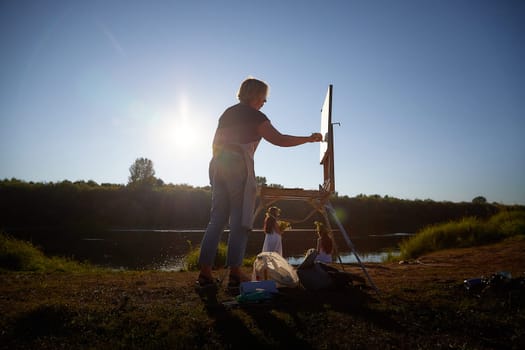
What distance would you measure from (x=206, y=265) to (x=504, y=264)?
524 centimetres

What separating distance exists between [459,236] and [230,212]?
1040 cm

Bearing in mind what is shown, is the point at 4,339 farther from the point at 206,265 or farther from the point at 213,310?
the point at 206,265

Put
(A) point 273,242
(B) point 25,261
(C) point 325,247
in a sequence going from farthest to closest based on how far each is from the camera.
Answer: (B) point 25,261
(A) point 273,242
(C) point 325,247

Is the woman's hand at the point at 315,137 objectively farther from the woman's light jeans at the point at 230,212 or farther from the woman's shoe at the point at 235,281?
the woman's shoe at the point at 235,281

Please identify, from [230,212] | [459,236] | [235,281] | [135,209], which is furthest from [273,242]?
[135,209]

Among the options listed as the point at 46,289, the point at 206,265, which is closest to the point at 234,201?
the point at 206,265

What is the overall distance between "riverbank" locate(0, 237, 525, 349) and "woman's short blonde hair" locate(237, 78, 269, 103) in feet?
6.48

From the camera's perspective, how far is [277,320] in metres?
2.12

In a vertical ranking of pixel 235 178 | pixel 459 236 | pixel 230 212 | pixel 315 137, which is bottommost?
pixel 459 236

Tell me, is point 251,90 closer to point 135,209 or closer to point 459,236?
point 459,236

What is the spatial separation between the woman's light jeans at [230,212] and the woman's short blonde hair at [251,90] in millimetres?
636

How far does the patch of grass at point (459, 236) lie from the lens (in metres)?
10.1

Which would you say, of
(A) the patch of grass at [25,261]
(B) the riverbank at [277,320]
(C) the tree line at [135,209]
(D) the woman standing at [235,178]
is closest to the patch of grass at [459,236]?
(B) the riverbank at [277,320]

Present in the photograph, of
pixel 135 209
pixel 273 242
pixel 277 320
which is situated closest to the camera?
pixel 277 320
